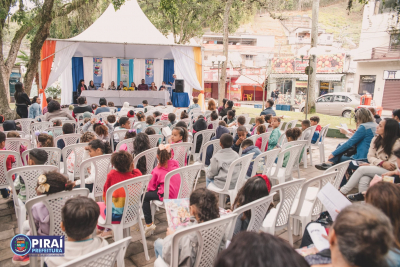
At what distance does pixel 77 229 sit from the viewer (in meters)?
1.61

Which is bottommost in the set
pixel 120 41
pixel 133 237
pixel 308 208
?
pixel 133 237

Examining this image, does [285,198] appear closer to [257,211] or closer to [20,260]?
[257,211]

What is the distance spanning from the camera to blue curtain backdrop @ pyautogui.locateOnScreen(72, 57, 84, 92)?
47.0 ft

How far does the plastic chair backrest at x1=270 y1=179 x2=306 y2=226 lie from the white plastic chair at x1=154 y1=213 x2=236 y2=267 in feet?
2.33

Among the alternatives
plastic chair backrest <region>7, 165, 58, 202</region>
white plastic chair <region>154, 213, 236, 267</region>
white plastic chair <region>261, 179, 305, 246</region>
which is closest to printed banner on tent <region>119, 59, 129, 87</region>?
plastic chair backrest <region>7, 165, 58, 202</region>

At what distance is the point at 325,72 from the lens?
2227 cm

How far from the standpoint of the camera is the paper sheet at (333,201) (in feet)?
4.76

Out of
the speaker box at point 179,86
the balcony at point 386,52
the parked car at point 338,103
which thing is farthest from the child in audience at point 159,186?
the balcony at point 386,52

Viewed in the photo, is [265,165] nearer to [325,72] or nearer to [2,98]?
[2,98]

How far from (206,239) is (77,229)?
0.78 metres

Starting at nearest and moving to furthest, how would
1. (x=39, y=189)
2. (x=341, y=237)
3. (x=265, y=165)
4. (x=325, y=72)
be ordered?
(x=341, y=237), (x=39, y=189), (x=265, y=165), (x=325, y=72)

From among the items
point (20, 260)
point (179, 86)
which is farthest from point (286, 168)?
point (179, 86)

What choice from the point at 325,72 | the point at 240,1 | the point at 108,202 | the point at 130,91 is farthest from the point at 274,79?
the point at 108,202

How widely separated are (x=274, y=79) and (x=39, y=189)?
81.5ft
